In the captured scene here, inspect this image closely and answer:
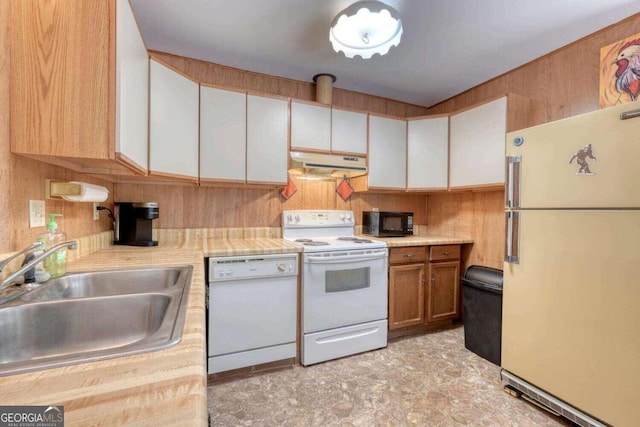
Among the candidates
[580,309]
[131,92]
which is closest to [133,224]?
[131,92]

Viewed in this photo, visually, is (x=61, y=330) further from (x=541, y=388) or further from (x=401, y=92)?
(x=401, y=92)

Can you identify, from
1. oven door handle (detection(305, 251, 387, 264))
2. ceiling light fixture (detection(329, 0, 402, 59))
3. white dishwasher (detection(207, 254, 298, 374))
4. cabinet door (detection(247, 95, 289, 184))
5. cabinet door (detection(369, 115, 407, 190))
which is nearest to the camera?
ceiling light fixture (detection(329, 0, 402, 59))

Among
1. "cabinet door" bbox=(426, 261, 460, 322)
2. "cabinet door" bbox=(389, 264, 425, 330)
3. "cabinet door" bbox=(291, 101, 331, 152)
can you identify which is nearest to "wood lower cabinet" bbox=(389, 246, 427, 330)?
"cabinet door" bbox=(389, 264, 425, 330)

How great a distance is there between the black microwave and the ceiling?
130 centimetres

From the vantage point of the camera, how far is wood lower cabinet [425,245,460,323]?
103 inches

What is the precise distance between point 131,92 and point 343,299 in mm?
1876

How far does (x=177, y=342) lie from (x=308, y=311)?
1552 mm

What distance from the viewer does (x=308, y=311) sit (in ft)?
6.97

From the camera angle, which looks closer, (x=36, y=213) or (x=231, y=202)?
(x=36, y=213)

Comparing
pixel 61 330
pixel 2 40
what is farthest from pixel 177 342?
pixel 2 40

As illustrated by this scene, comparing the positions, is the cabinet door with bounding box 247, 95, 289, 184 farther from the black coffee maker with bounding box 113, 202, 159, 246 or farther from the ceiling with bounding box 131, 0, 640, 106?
the black coffee maker with bounding box 113, 202, 159, 246

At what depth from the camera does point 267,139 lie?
234 cm

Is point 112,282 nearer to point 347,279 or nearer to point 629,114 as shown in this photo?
point 347,279

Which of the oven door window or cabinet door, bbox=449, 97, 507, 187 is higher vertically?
cabinet door, bbox=449, 97, 507, 187
